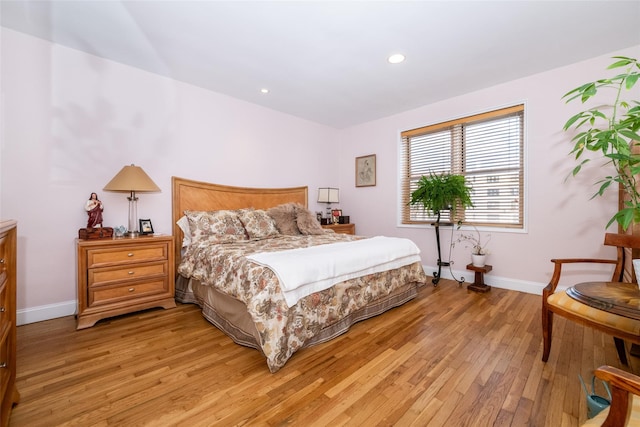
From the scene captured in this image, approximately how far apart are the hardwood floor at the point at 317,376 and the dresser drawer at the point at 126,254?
0.56 metres

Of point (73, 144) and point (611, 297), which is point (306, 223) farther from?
point (611, 297)

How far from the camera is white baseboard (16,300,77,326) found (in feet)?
8.02

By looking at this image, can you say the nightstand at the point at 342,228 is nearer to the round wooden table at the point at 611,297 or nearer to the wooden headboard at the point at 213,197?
the wooden headboard at the point at 213,197

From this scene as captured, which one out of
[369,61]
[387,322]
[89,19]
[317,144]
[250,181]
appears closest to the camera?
[89,19]

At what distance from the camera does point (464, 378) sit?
169 centimetres

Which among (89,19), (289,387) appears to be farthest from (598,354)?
(89,19)

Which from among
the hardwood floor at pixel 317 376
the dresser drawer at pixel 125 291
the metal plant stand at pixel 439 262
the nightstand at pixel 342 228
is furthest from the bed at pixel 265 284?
the nightstand at pixel 342 228

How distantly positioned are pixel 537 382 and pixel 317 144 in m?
4.28

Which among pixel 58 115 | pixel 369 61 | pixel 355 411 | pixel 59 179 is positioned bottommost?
pixel 355 411

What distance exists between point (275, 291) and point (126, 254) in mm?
1706

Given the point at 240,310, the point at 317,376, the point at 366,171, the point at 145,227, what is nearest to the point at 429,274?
the point at 366,171

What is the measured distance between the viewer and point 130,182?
2.64 m

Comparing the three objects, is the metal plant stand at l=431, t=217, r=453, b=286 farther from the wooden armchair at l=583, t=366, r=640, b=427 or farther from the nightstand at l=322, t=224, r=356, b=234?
the wooden armchair at l=583, t=366, r=640, b=427

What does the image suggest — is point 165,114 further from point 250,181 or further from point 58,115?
point 250,181
